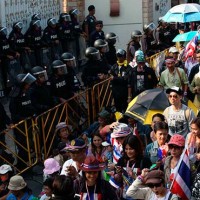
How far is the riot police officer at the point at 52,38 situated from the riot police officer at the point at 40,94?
6.45 m

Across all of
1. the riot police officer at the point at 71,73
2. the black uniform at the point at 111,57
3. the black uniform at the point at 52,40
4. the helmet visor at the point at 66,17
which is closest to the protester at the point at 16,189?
the riot police officer at the point at 71,73

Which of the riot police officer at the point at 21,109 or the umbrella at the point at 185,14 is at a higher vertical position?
the umbrella at the point at 185,14

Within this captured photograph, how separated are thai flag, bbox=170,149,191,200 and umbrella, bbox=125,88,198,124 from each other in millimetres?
2843

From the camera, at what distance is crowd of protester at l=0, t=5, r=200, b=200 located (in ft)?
23.9

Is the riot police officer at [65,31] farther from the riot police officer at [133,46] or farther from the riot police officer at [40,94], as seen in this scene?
the riot police officer at [40,94]

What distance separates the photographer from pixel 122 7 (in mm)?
22953

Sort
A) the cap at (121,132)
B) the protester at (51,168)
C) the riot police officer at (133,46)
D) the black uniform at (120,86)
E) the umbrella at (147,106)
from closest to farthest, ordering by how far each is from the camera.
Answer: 1. the cap at (121,132)
2. the protester at (51,168)
3. the umbrella at (147,106)
4. the black uniform at (120,86)
5. the riot police officer at (133,46)

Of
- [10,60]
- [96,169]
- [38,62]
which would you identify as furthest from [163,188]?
[38,62]

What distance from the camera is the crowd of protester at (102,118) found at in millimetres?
7297

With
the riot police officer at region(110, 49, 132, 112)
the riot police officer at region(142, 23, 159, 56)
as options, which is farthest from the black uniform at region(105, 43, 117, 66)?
the riot police officer at region(110, 49, 132, 112)

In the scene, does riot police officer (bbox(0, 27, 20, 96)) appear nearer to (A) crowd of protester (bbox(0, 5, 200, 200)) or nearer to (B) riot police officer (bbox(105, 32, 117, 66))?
(A) crowd of protester (bbox(0, 5, 200, 200))

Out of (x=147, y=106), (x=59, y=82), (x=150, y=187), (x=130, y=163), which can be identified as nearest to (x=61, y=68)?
(x=59, y=82)

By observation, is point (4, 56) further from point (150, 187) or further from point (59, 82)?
point (150, 187)

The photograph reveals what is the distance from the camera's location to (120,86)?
511 inches
